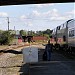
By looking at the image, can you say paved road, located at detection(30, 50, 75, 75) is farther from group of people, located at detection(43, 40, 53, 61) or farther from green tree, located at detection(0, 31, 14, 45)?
green tree, located at detection(0, 31, 14, 45)

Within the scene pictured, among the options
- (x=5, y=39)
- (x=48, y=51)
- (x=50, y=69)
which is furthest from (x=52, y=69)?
(x=5, y=39)

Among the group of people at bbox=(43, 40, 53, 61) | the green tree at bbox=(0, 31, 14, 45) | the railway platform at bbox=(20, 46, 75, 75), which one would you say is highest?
the green tree at bbox=(0, 31, 14, 45)

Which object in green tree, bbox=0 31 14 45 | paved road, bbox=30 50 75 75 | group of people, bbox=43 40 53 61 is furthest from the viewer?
green tree, bbox=0 31 14 45

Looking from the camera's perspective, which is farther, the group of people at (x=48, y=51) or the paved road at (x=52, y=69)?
the group of people at (x=48, y=51)

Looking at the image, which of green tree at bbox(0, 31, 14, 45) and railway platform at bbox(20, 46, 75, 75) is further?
green tree at bbox(0, 31, 14, 45)

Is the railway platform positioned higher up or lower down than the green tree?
lower down

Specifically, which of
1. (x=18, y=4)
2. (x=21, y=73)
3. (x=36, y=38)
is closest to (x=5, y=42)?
(x=36, y=38)

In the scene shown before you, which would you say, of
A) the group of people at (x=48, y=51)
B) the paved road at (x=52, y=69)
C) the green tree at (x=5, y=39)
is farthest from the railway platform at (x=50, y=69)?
the green tree at (x=5, y=39)

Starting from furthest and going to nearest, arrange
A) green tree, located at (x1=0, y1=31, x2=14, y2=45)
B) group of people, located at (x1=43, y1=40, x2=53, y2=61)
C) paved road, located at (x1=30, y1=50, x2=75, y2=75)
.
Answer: green tree, located at (x1=0, y1=31, x2=14, y2=45) < group of people, located at (x1=43, y1=40, x2=53, y2=61) < paved road, located at (x1=30, y1=50, x2=75, y2=75)

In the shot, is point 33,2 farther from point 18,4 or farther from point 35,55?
point 35,55

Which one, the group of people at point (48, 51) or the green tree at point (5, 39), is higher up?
the green tree at point (5, 39)

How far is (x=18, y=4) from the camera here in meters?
37.1

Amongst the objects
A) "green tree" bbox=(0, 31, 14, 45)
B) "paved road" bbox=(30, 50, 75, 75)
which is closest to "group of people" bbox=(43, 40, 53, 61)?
"paved road" bbox=(30, 50, 75, 75)

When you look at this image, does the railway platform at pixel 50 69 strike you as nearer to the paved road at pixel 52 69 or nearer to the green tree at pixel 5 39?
the paved road at pixel 52 69
